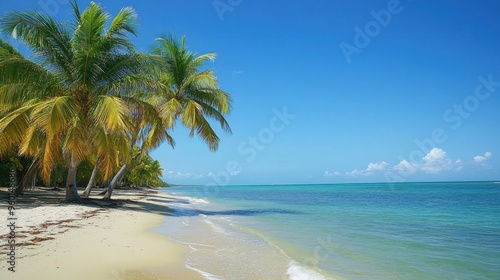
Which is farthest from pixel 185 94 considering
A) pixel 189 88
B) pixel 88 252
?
pixel 88 252

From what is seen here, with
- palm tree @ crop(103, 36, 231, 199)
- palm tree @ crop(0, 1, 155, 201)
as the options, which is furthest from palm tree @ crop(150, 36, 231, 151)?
palm tree @ crop(0, 1, 155, 201)

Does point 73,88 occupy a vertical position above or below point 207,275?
above

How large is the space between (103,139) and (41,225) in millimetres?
5313

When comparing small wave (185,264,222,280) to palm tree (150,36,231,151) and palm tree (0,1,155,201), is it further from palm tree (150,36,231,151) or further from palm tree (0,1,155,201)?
palm tree (150,36,231,151)

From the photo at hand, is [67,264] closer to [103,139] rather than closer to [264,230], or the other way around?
[264,230]

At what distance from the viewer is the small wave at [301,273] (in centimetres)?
569

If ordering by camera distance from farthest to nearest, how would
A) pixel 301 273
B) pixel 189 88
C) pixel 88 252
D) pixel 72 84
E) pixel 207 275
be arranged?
pixel 189 88 → pixel 72 84 → pixel 88 252 → pixel 301 273 → pixel 207 275

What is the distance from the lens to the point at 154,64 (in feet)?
50.0

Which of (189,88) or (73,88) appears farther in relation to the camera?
(189,88)

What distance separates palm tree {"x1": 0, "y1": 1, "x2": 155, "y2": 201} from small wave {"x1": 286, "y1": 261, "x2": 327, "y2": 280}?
7.94 m

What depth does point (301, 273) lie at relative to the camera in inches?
234

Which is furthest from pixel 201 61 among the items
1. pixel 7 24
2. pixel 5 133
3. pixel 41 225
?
pixel 41 225

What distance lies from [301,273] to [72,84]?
12.4m

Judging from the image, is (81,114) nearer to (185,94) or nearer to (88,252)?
(185,94)
